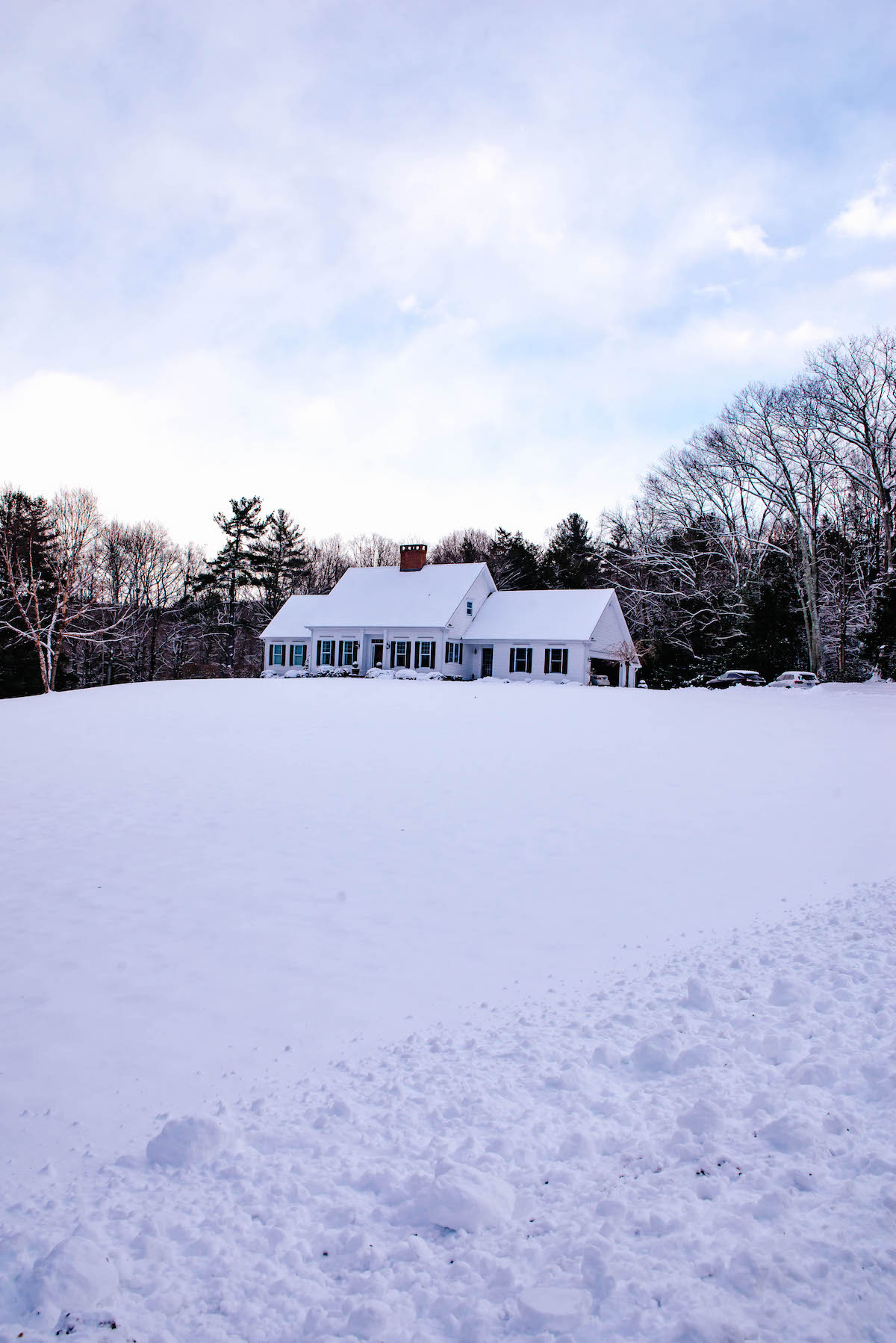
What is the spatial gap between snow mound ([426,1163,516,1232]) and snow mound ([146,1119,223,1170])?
1.07 meters

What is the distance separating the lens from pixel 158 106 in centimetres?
1212

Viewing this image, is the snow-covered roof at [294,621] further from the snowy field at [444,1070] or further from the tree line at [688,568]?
the snowy field at [444,1070]

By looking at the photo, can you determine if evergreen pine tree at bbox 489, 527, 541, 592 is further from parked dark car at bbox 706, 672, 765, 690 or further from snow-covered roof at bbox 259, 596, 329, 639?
parked dark car at bbox 706, 672, 765, 690

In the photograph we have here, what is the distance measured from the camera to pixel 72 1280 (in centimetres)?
256

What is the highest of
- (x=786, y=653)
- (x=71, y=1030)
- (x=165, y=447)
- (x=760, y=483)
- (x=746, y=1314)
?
(x=760, y=483)

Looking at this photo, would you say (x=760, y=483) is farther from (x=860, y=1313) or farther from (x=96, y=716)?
(x=860, y=1313)

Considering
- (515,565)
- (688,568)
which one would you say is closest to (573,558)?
(515,565)

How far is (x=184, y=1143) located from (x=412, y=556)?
3615cm

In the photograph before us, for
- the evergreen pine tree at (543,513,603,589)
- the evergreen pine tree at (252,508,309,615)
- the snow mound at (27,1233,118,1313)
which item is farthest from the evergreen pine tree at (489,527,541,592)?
the snow mound at (27,1233,118,1313)

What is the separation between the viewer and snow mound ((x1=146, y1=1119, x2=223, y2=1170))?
329 cm

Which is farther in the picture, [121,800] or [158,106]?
[158,106]

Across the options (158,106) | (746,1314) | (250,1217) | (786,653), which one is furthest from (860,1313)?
(786,653)

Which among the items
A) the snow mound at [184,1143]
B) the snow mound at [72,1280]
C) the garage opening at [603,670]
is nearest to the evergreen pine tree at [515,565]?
the garage opening at [603,670]

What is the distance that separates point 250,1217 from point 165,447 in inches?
903
